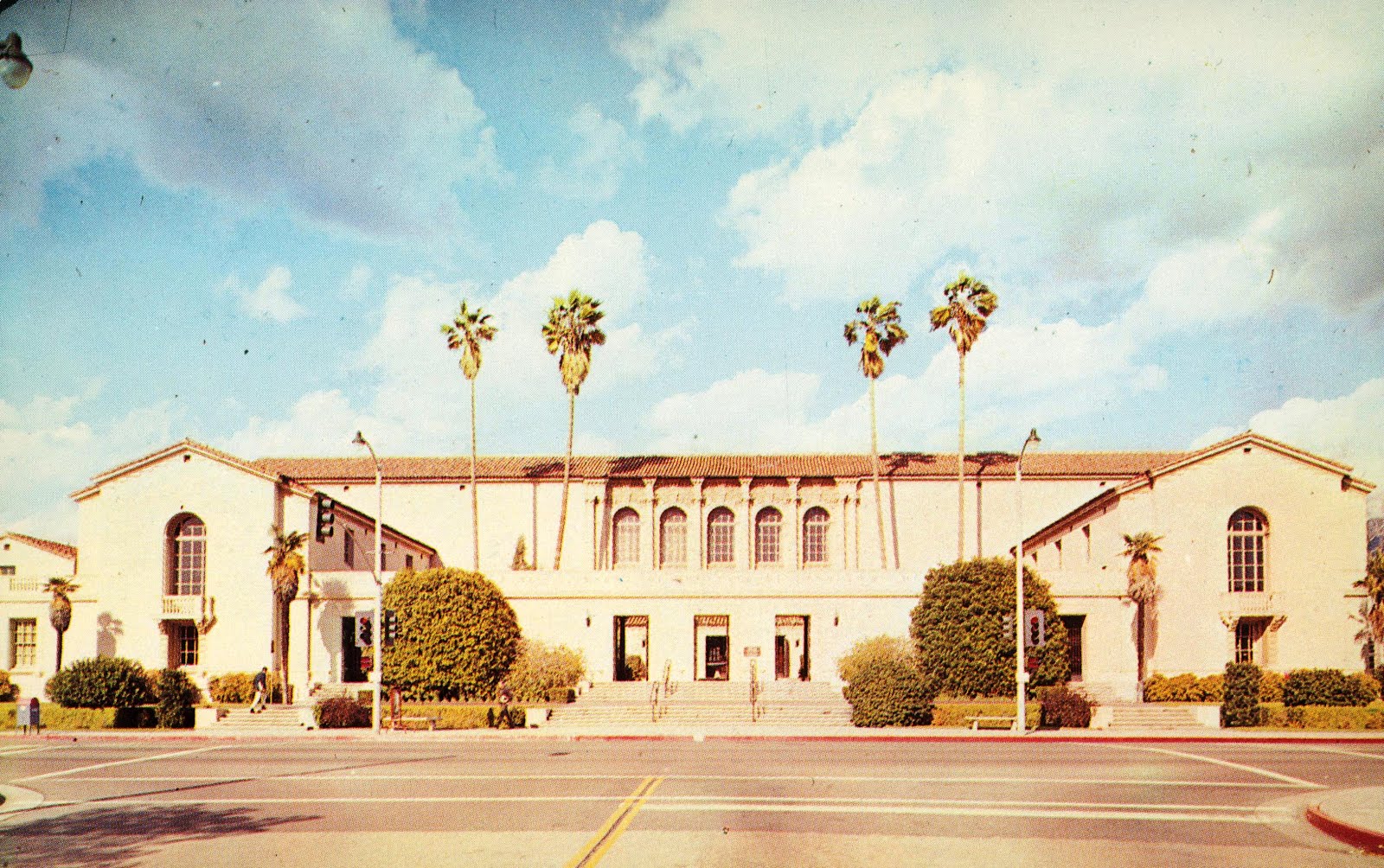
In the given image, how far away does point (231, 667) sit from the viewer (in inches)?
1736

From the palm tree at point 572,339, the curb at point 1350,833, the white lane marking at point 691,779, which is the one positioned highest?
the palm tree at point 572,339

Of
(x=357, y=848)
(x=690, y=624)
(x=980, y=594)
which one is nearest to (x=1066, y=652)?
(x=980, y=594)

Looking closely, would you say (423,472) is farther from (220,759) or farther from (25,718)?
(220,759)

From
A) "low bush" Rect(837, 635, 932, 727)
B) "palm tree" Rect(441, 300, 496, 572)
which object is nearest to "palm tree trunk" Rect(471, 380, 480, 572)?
"palm tree" Rect(441, 300, 496, 572)

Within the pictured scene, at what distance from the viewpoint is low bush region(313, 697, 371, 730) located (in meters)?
37.6

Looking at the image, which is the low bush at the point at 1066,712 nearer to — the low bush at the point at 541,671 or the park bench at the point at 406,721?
the low bush at the point at 541,671

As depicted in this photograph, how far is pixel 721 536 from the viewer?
62.2m

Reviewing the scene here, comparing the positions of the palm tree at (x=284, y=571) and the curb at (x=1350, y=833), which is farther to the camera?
the palm tree at (x=284, y=571)

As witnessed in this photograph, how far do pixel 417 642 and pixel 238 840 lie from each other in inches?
1029

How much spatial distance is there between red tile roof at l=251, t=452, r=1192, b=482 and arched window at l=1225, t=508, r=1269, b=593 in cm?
1537

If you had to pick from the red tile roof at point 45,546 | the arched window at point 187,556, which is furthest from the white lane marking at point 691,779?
the red tile roof at point 45,546

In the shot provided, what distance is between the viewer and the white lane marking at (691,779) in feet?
69.9

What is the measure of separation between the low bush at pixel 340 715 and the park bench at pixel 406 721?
88cm

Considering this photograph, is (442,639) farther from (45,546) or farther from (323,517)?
(45,546)
